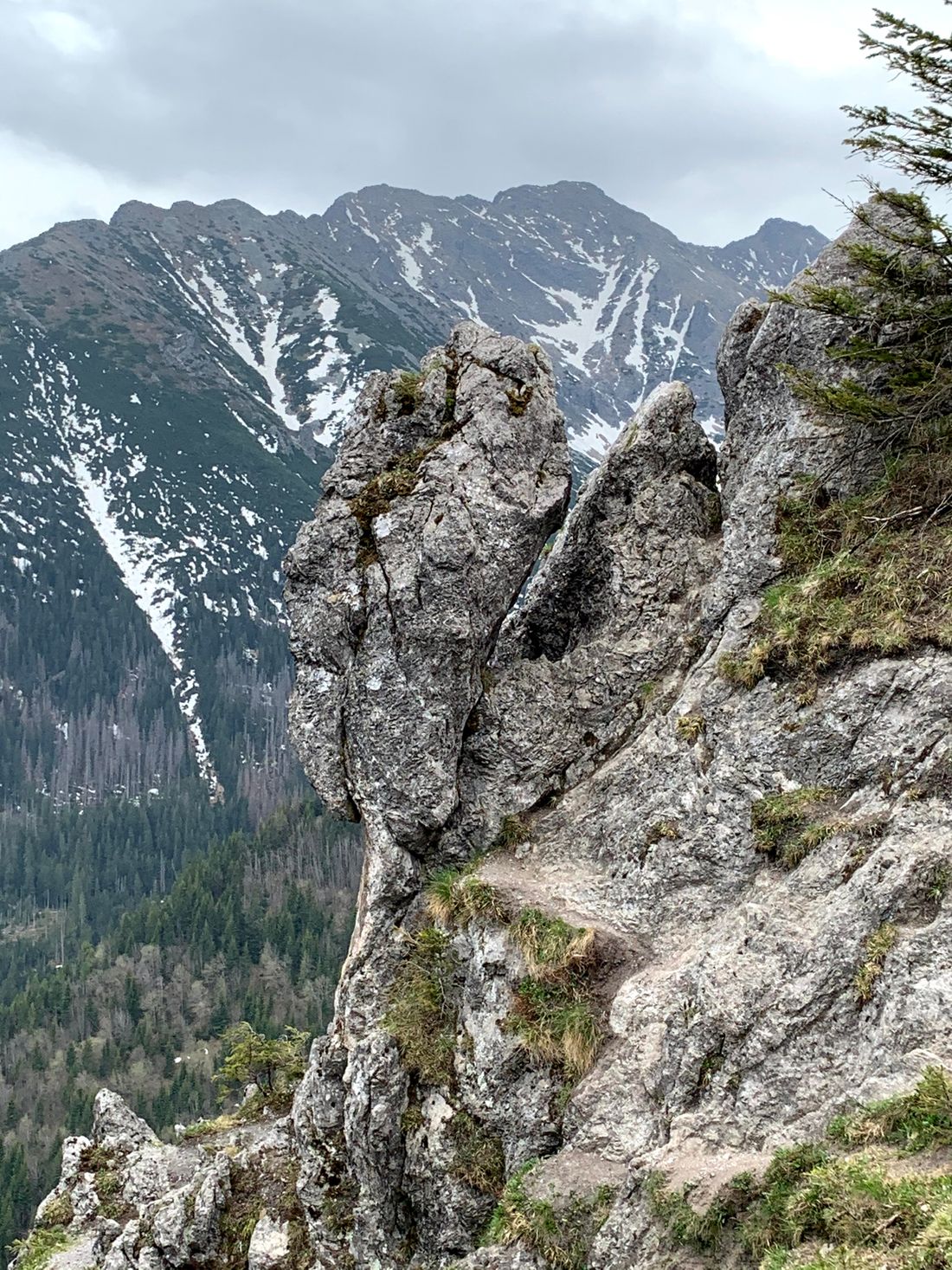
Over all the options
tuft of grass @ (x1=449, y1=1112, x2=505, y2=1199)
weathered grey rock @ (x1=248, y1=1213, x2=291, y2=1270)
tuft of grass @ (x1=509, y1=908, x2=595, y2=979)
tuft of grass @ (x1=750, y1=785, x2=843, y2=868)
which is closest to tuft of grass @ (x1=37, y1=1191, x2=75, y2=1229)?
weathered grey rock @ (x1=248, y1=1213, x2=291, y2=1270)

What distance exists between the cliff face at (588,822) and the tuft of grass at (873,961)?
40mm

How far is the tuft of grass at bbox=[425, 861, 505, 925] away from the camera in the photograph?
60.7 ft

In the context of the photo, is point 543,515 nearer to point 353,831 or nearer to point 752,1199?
point 752,1199

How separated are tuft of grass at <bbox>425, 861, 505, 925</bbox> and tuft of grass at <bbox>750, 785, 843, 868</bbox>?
5643 mm

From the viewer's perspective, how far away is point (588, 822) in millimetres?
20156

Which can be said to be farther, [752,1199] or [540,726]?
[540,726]

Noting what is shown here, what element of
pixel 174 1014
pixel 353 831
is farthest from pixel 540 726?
pixel 353 831

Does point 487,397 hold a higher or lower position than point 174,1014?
higher

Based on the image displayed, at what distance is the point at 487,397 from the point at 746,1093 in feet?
57.2

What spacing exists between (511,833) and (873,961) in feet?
31.4

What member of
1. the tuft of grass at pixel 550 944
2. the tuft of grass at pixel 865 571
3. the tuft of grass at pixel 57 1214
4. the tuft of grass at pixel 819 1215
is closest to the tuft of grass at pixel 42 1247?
the tuft of grass at pixel 57 1214

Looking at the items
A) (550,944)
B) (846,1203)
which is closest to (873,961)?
(846,1203)

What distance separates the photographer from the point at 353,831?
636ft

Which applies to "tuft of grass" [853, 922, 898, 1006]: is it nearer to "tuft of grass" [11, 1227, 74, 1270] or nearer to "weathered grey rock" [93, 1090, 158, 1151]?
"tuft of grass" [11, 1227, 74, 1270]
